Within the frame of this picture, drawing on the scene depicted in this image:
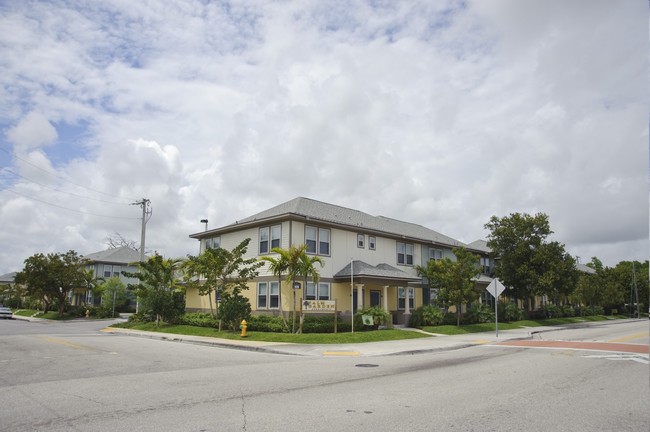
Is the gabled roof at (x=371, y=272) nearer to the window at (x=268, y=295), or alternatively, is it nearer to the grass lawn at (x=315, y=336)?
the window at (x=268, y=295)

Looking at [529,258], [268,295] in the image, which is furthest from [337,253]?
[529,258]

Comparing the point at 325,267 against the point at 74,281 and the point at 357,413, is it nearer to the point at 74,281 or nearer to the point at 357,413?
the point at 357,413

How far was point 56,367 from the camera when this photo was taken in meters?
13.3

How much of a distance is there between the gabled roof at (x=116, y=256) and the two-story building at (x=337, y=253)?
31290 mm

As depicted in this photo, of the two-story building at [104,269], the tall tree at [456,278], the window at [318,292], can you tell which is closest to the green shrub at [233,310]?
the window at [318,292]

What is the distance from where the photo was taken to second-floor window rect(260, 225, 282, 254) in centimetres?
2756

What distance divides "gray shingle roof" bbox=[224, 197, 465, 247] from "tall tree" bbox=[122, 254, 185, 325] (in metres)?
5.96

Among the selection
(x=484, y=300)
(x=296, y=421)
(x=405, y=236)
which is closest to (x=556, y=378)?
(x=296, y=421)

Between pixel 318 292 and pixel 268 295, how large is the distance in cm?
285

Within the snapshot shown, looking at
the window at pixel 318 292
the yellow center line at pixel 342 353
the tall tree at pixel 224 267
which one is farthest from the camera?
the window at pixel 318 292

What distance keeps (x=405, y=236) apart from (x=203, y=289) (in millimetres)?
14273

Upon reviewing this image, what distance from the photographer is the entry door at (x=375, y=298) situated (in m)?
30.8

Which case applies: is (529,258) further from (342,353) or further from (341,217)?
(342,353)

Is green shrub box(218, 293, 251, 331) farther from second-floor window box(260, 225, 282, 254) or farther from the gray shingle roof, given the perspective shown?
the gray shingle roof
